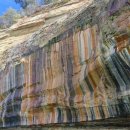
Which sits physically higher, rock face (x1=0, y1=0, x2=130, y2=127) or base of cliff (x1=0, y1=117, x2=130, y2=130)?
rock face (x1=0, y1=0, x2=130, y2=127)

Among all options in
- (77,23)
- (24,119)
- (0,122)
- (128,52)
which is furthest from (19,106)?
(128,52)

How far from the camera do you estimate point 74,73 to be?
9906 millimetres

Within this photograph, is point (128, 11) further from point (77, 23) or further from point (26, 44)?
point (26, 44)

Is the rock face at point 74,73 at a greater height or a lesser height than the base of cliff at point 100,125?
greater

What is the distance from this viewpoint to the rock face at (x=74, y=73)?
8523 mm

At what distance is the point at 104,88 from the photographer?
9.05 meters

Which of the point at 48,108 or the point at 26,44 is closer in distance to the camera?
the point at 48,108

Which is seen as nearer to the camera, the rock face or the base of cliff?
the rock face

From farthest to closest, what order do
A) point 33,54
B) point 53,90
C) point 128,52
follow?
1. point 33,54
2. point 53,90
3. point 128,52

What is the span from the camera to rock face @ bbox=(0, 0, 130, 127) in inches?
336

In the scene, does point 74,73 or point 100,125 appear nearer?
point 74,73

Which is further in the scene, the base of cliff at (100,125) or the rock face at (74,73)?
the base of cliff at (100,125)

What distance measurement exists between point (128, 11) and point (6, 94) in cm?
643

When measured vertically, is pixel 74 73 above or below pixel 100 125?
above
